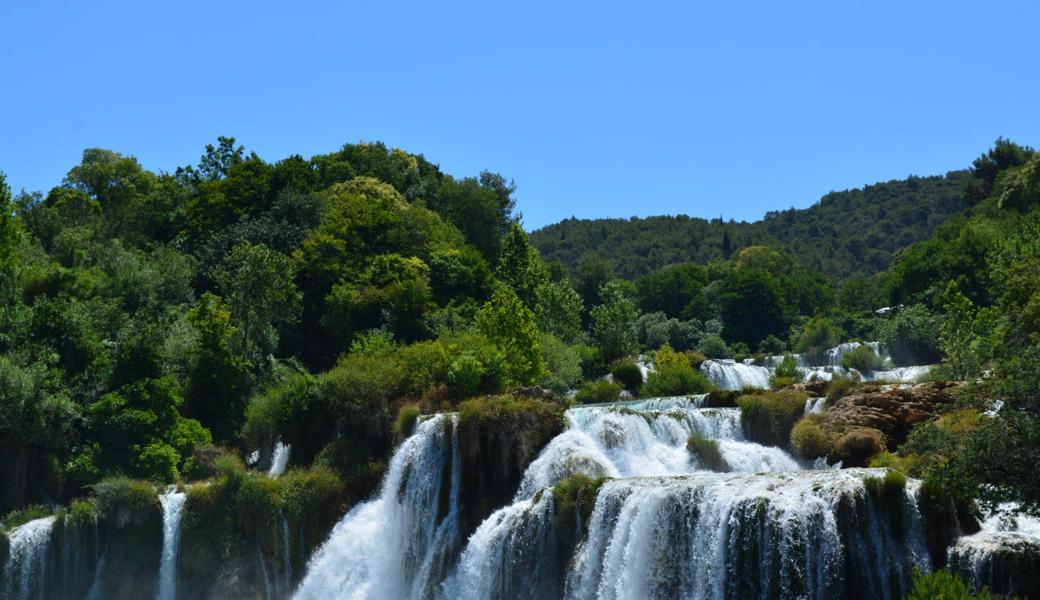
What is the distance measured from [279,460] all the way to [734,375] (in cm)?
2394

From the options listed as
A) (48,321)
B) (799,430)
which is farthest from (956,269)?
(48,321)

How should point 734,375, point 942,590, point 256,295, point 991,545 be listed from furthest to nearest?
point 734,375 → point 256,295 → point 991,545 → point 942,590

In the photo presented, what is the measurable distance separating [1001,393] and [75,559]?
27.3m

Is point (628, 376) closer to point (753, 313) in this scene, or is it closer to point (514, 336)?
point (514, 336)

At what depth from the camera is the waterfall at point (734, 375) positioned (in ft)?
174

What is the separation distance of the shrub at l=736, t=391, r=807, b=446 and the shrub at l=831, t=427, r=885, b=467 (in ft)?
10.6

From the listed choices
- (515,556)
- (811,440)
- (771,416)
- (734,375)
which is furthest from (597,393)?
(515,556)

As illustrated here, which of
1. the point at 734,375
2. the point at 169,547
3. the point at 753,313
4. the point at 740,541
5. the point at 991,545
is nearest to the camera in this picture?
the point at 991,545

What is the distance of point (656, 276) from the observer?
11075 cm

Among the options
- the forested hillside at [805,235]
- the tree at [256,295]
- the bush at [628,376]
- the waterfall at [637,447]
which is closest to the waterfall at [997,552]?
the waterfall at [637,447]

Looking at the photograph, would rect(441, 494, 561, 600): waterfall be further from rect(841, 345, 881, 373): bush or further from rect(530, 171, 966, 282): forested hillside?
rect(530, 171, 966, 282): forested hillside

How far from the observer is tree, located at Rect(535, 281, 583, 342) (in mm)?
57875

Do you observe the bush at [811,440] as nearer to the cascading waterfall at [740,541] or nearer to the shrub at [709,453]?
the shrub at [709,453]

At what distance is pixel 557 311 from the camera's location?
60062 millimetres
